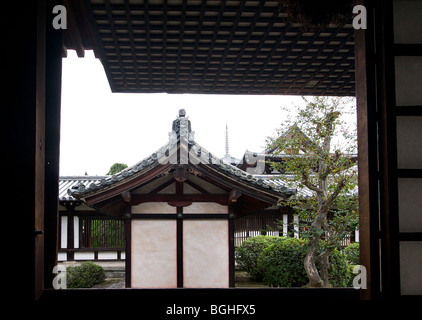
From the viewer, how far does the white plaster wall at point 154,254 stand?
6.39 m

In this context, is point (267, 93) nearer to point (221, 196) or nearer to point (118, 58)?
point (118, 58)

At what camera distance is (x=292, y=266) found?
8.13 metres

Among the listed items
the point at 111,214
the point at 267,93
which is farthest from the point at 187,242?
the point at 267,93

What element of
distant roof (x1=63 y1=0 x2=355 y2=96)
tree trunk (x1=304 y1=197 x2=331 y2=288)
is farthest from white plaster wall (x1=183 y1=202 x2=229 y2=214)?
distant roof (x1=63 y1=0 x2=355 y2=96)

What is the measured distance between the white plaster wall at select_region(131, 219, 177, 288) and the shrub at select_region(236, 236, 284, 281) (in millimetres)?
4568

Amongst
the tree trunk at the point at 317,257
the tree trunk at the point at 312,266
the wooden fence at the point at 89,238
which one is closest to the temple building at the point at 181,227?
the tree trunk at the point at 317,257

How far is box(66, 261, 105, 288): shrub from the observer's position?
33.2 ft

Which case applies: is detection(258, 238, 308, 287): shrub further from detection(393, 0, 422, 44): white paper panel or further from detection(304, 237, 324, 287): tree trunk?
detection(393, 0, 422, 44): white paper panel

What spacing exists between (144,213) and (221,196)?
1470 mm

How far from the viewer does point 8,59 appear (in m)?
1.52

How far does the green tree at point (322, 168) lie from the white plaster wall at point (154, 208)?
2.41 metres

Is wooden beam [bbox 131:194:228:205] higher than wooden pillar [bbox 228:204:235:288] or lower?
higher

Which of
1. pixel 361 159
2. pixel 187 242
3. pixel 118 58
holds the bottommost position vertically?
pixel 187 242

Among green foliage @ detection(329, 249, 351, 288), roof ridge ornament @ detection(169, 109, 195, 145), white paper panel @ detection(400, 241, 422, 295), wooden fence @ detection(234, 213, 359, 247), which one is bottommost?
green foliage @ detection(329, 249, 351, 288)
